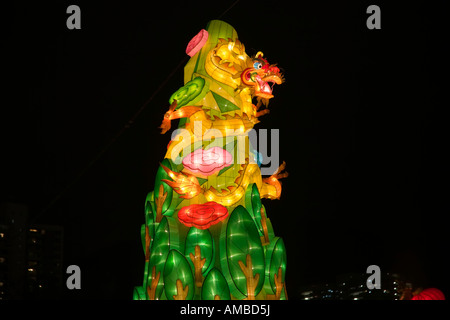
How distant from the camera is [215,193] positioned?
1397cm

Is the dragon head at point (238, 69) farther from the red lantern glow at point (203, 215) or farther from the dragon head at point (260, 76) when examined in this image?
the red lantern glow at point (203, 215)

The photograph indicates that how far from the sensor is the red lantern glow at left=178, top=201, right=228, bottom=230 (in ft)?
44.7

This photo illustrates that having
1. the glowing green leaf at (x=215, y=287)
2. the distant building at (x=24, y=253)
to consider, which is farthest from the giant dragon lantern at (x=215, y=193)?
the distant building at (x=24, y=253)

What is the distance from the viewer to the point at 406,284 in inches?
918

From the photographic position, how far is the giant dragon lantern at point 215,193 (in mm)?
13211

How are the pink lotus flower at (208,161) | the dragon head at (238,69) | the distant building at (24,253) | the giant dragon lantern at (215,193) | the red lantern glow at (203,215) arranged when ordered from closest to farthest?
the giant dragon lantern at (215,193)
the red lantern glow at (203,215)
the pink lotus flower at (208,161)
the dragon head at (238,69)
the distant building at (24,253)

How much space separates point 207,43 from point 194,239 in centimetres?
517

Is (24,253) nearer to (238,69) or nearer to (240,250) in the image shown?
(238,69)

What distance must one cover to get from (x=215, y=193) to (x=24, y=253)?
116 feet

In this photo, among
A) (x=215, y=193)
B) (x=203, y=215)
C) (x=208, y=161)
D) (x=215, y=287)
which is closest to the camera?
(x=215, y=287)

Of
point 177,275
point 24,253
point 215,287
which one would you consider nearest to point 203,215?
point 177,275

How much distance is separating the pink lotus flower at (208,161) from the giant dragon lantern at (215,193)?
0.02m

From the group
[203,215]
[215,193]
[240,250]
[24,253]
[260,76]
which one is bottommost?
[240,250]

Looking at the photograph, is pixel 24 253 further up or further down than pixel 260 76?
further down
